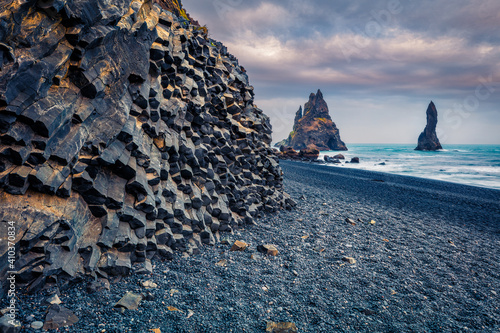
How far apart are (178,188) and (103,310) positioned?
15.0ft

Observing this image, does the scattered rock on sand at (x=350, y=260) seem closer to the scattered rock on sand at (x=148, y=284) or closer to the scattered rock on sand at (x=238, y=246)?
the scattered rock on sand at (x=238, y=246)

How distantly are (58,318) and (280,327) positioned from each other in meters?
4.35

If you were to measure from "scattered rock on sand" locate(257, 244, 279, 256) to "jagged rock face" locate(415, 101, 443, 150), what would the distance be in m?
146

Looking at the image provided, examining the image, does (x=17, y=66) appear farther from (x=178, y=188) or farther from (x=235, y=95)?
(x=235, y=95)

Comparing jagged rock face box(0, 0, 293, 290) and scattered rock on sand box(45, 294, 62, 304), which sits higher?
jagged rock face box(0, 0, 293, 290)

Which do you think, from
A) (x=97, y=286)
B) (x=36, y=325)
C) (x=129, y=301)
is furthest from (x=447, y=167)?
(x=36, y=325)

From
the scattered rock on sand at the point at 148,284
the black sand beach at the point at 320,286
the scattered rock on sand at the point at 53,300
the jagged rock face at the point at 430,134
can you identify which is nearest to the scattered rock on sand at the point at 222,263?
the black sand beach at the point at 320,286

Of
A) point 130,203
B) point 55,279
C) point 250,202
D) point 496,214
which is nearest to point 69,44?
point 130,203

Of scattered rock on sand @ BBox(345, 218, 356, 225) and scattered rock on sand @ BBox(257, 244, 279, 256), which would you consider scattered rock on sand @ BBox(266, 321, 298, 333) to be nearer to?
scattered rock on sand @ BBox(257, 244, 279, 256)

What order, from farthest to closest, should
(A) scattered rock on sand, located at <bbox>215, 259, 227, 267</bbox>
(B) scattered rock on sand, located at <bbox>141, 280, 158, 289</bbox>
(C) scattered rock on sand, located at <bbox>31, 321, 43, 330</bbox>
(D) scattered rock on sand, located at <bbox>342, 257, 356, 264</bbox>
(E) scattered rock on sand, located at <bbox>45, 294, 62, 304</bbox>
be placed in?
1. (D) scattered rock on sand, located at <bbox>342, 257, 356, 264</bbox>
2. (A) scattered rock on sand, located at <bbox>215, 259, 227, 267</bbox>
3. (B) scattered rock on sand, located at <bbox>141, 280, 158, 289</bbox>
4. (E) scattered rock on sand, located at <bbox>45, 294, 62, 304</bbox>
5. (C) scattered rock on sand, located at <bbox>31, 321, 43, 330</bbox>

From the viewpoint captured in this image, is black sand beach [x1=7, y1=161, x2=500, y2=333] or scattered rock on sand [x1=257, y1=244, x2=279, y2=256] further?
scattered rock on sand [x1=257, y1=244, x2=279, y2=256]

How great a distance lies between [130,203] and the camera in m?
7.34

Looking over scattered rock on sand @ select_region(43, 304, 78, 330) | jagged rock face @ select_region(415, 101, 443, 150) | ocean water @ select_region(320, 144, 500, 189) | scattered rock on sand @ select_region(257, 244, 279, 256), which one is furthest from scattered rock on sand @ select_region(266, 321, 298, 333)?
jagged rock face @ select_region(415, 101, 443, 150)

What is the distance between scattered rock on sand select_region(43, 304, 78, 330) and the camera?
454cm
